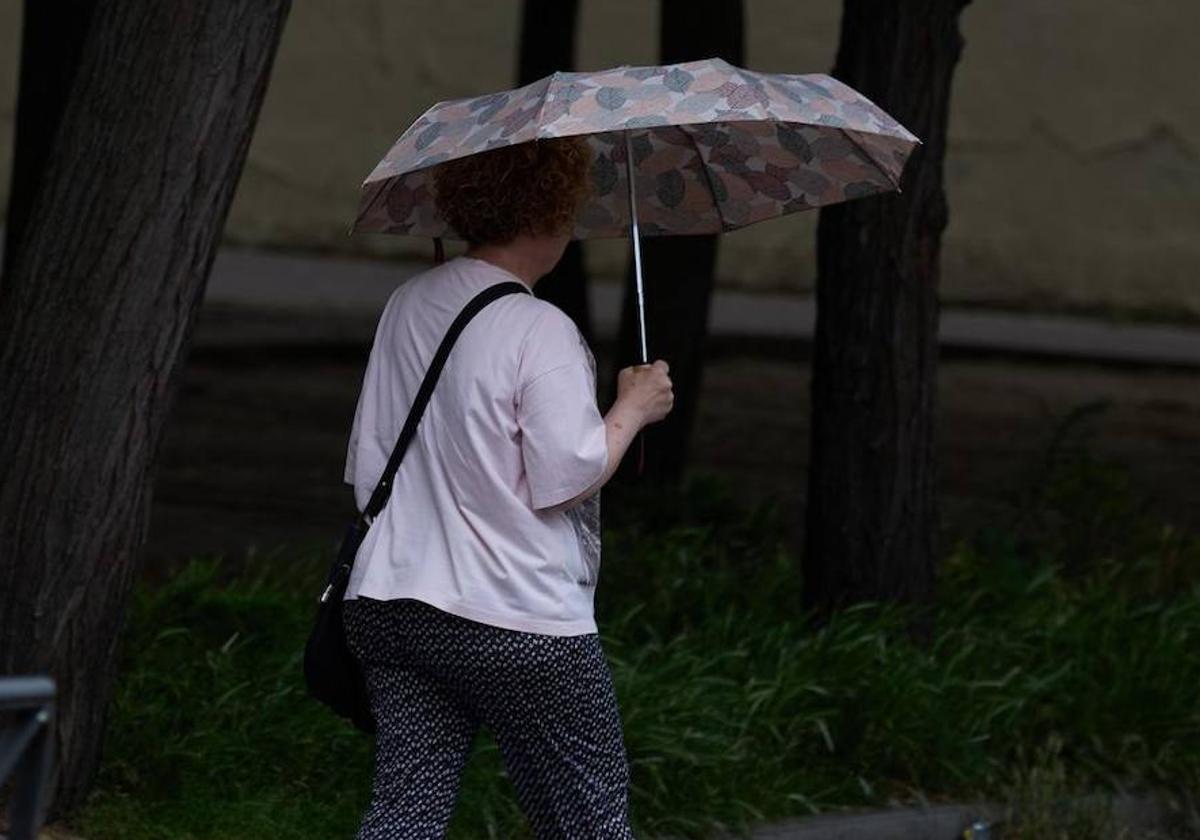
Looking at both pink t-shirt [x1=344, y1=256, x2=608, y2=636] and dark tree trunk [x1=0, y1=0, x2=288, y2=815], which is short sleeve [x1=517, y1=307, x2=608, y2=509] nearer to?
pink t-shirt [x1=344, y1=256, x2=608, y2=636]

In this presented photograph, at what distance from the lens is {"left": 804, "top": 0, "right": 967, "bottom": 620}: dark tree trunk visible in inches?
270

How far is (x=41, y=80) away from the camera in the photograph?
7.79 metres

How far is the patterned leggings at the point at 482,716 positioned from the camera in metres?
3.93

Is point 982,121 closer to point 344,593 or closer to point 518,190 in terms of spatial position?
point 518,190

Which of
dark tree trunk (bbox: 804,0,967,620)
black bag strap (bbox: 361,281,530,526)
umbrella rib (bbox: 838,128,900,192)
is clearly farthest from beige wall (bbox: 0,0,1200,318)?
black bag strap (bbox: 361,281,530,526)

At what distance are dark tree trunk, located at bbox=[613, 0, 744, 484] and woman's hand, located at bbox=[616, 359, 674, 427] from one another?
16.3 feet

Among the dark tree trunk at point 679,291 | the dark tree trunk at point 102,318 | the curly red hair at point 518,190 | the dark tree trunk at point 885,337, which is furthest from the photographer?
the dark tree trunk at point 679,291

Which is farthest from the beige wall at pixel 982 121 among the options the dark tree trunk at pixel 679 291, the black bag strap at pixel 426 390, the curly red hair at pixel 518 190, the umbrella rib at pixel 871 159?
the black bag strap at pixel 426 390

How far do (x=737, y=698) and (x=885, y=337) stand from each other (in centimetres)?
132

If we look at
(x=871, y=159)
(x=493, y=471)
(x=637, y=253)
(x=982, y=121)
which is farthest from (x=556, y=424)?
(x=982, y=121)

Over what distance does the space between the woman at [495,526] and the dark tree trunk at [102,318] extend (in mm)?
1092

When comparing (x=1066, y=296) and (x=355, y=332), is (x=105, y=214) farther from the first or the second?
(x=1066, y=296)

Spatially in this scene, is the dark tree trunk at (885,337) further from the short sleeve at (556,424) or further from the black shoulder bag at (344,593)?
the short sleeve at (556,424)

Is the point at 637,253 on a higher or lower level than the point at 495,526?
higher
